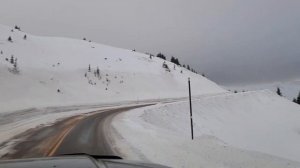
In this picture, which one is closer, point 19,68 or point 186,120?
point 186,120

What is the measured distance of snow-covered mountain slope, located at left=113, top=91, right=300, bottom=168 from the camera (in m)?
13.3

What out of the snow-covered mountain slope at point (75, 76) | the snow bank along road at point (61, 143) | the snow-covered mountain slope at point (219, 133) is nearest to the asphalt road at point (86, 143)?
the snow bank along road at point (61, 143)

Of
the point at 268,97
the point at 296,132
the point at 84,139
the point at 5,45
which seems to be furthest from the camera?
the point at 268,97

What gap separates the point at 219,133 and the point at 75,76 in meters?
32.5

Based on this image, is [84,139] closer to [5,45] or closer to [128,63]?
[5,45]

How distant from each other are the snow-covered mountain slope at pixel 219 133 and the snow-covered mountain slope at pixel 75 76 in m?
13.4

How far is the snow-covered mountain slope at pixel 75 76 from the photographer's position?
48.7m

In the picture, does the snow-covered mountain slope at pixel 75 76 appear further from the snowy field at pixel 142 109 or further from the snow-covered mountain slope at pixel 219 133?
the snow-covered mountain slope at pixel 219 133

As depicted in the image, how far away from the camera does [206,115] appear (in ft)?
141

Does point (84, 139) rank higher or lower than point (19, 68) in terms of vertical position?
lower

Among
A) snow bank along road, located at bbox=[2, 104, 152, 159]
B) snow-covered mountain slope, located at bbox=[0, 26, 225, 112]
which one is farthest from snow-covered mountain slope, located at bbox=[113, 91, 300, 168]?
snow-covered mountain slope, located at bbox=[0, 26, 225, 112]

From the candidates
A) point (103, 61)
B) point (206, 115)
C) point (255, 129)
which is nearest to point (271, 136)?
point (255, 129)

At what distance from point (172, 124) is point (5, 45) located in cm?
3600

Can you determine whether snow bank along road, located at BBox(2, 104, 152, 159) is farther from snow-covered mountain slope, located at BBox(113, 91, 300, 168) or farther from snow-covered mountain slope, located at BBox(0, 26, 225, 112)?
snow-covered mountain slope, located at BBox(0, 26, 225, 112)
